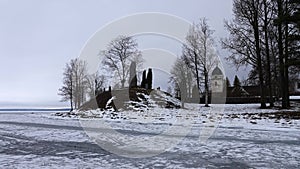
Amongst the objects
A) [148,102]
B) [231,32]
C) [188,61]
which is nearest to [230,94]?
[188,61]

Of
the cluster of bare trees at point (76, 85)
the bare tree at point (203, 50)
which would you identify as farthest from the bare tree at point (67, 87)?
the bare tree at point (203, 50)

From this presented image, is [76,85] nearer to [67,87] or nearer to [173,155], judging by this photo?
[67,87]

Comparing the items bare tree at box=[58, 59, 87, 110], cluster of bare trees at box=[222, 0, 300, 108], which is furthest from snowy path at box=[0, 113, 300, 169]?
bare tree at box=[58, 59, 87, 110]

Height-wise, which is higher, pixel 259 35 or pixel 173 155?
pixel 259 35

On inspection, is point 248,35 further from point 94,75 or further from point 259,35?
point 94,75

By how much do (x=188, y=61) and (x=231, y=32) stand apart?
37.5 feet

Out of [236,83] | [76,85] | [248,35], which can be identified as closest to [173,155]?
[248,35]

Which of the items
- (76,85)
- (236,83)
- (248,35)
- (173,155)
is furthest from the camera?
(236,83)

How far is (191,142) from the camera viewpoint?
9516 mm

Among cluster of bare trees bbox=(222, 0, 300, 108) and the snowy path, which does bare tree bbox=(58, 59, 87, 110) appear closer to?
cluster of bare trees bbox=(222, 0, 300, 108)

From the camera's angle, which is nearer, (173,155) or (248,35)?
(173,155)

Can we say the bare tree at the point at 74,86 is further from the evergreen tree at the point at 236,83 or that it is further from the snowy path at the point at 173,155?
the snowy path at the point at 173,155

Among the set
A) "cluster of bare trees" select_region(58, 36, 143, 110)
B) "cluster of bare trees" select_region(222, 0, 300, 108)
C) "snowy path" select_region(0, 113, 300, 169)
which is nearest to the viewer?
"snowy path" select_region(0, 113, 300, 169)

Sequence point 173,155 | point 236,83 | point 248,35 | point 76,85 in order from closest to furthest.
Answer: point 173,155 < point 248,35 < point 76,85 < point 236,83
